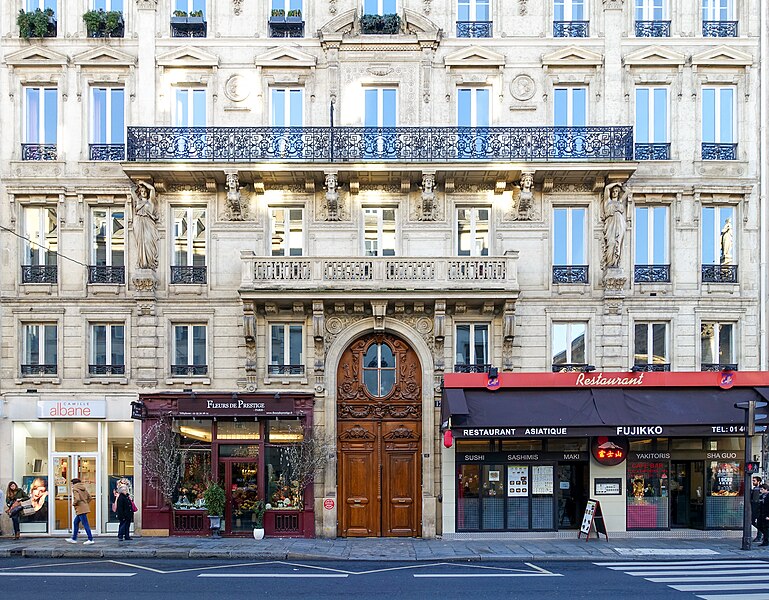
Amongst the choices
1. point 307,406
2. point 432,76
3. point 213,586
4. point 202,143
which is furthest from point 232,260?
point 213,586

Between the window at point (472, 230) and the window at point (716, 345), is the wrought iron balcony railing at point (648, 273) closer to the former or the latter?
the window at point (716, 345)

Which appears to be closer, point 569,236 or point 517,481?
point 517,481

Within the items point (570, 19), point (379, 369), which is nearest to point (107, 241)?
point (379, 369)

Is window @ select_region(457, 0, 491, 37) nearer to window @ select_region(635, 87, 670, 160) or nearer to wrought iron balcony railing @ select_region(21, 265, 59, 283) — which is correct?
window @ select_region(635, 87, 670, 160)

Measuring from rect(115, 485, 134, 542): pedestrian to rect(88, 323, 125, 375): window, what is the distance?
3351mm

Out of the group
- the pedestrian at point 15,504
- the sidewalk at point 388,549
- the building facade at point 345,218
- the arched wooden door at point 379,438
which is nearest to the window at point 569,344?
the building facade at point 345,218

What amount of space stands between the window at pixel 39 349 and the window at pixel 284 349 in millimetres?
6022

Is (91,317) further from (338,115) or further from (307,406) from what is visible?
(338,115)


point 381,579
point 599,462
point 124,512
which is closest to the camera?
point 381,579

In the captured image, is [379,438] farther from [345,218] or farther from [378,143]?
[378,143]

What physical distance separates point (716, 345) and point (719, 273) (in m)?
2.01

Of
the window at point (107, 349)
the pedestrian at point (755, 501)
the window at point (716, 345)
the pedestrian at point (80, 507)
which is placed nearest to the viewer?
the pedestrian at point (80, 507)

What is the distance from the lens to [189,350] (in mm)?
20016

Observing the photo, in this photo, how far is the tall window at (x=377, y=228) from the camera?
20.2 m
